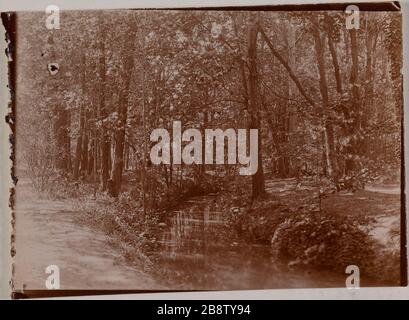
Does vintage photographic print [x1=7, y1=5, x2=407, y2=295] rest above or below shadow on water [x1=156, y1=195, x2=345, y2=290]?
above

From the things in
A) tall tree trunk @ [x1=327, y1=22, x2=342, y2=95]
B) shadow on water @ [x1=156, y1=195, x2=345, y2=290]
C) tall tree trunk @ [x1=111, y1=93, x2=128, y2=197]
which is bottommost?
shadow on water @ [x1=156, y1=195, x2=345, y2=290]

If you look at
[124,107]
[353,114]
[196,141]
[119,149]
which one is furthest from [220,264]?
[353,114]

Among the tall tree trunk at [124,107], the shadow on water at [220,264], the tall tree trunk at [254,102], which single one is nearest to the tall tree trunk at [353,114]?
the tall tree trunk at [254,102]

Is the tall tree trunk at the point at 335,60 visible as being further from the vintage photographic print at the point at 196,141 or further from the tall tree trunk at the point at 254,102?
the tall tree trunk at the point at 254,102

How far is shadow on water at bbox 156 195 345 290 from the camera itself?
9.59ft

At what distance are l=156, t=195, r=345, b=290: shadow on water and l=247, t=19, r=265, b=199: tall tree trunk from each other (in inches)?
14.1

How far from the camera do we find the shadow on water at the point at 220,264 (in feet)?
9.59

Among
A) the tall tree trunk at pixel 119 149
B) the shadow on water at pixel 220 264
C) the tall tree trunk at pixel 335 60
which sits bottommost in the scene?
the shadow on water at pixel 220 264

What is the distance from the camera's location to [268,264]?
2.93 m

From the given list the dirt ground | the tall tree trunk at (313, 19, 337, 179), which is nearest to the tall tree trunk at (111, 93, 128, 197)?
the dirt ground

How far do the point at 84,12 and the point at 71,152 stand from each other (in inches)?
38.7

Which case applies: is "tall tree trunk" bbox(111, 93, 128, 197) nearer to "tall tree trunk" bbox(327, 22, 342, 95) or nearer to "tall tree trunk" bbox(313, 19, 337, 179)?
"tall tree trunk" bbox(313, 19, 337, 179)
